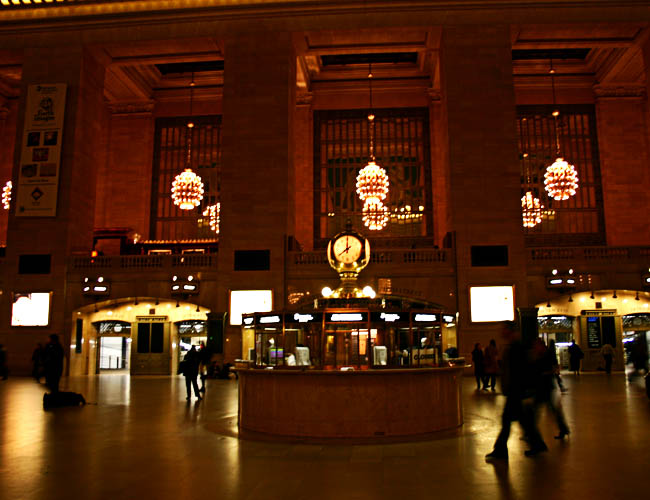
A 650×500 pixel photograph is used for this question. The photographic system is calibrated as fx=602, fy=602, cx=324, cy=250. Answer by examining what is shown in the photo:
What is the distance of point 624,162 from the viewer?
29.5 m

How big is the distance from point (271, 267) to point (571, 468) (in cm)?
1687

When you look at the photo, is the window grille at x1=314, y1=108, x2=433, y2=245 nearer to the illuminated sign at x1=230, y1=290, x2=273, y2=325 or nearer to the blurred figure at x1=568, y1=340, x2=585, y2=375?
the illuminated sign at x1=230, y1=290, x2=273, y2=325

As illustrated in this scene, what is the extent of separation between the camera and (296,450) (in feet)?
23.0

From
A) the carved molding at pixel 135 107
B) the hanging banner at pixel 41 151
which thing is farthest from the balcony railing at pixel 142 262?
the carved molding at pixel 135 107

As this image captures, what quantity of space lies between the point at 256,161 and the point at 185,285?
17.8 feet

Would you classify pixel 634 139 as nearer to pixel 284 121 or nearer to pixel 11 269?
pixel 284 121

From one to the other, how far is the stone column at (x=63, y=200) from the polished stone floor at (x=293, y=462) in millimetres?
13575

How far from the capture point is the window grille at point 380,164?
29.8m

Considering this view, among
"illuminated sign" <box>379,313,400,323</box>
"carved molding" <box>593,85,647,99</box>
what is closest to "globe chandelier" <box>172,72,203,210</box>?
"illuminated sign" <box>379,313,400,323</box>

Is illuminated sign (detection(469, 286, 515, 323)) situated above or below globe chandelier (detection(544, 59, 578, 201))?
below

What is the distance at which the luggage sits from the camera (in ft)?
37.8

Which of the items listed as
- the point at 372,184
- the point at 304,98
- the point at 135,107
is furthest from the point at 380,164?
the point at 135,107

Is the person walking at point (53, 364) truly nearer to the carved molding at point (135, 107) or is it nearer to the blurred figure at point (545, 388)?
the blurred figure at point (545, 388)

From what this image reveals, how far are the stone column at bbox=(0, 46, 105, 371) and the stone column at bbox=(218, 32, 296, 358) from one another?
236 inches
